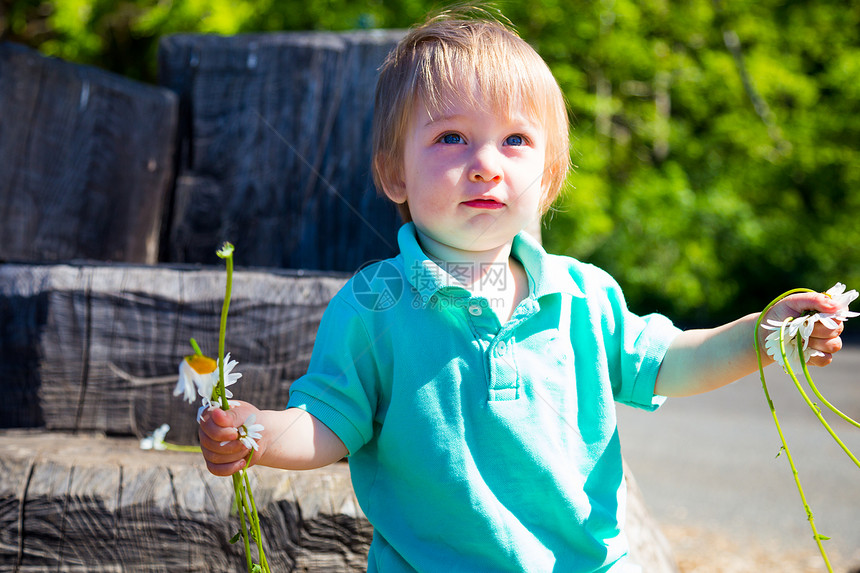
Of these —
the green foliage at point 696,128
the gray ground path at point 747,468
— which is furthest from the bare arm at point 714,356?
the green foliage at point 696,128

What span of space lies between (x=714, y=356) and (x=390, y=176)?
2.19 feet

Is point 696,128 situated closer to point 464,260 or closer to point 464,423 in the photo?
point 464,260

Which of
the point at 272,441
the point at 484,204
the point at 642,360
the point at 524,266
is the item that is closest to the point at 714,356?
the point at 642,360

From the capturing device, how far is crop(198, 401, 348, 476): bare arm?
39.3 inches

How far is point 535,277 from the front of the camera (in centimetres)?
136

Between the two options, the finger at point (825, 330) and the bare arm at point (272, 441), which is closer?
the bare arm at point (272, 441)

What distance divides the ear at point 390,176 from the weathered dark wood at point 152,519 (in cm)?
60

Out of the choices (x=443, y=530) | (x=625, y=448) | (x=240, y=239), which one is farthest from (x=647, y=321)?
(x=625, y=448)

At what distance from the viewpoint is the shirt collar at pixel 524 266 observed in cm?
129

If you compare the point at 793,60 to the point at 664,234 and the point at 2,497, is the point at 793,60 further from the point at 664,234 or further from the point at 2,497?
the point at 2,497

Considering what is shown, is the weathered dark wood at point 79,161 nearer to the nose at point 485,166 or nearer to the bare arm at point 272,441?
the bare arm at point 272,441

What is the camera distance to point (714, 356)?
1317 mm

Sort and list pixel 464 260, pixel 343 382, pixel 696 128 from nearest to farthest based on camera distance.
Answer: pixel 343 382
pixel 464 260
pixel 696 128

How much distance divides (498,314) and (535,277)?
0.32 ft
